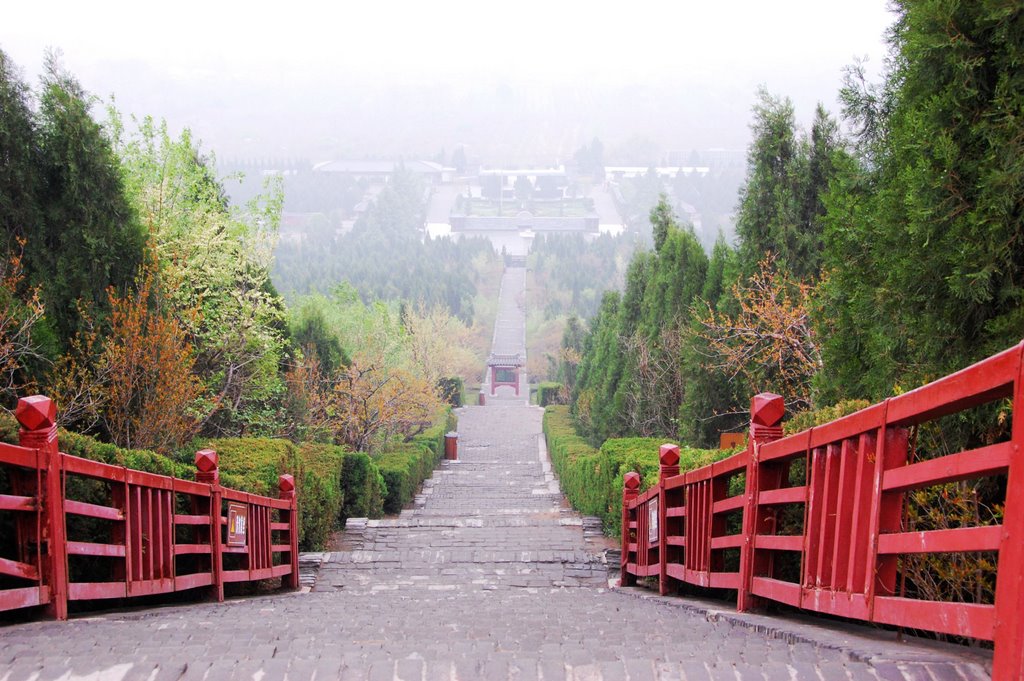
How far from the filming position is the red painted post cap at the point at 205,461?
746 centimetres

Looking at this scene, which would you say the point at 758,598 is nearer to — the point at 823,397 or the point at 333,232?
the point at 823,397

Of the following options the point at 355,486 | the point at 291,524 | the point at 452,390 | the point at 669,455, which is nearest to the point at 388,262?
the point at 452,390

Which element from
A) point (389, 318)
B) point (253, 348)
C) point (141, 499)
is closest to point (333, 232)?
point (389, 318)

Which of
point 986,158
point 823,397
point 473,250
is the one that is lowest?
point 823,397

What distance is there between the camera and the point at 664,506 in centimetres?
742

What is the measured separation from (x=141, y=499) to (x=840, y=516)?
13.6 ft

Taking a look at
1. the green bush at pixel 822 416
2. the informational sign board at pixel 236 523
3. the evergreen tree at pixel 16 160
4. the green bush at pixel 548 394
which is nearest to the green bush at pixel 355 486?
the evergreen tree at pixel 16 160

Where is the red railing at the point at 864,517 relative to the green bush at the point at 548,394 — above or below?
below

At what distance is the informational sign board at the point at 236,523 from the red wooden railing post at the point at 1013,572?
238 inches

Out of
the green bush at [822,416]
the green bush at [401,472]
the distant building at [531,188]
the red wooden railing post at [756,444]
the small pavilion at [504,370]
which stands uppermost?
the distant building at [531,188]

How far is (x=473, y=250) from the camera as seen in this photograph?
117m

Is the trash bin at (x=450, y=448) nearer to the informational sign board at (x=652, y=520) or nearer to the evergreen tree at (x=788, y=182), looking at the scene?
the evergreen tree at (x=788, y=182)

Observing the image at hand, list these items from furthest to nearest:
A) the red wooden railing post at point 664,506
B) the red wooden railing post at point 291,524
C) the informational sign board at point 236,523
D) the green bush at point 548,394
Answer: the green bush at point 548,394 → the red wooden railing post at point 291,524 → the informational sign board at point 236,523 → the red wooden railing post at point 664,506

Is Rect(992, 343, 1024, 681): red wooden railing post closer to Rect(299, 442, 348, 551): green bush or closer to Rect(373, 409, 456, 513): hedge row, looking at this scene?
Rect(299, 442, 348, 551): green bush
